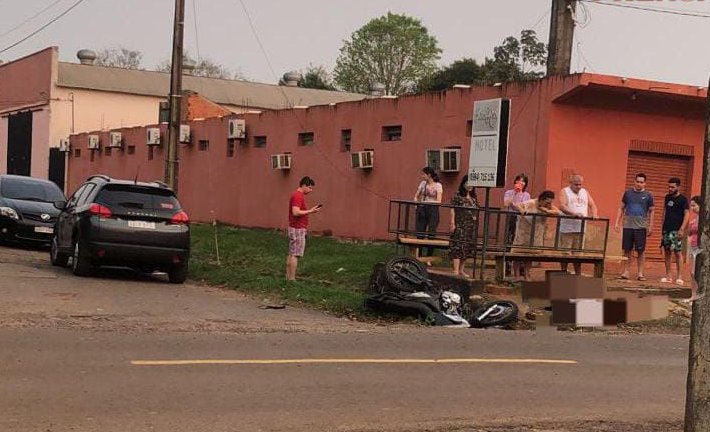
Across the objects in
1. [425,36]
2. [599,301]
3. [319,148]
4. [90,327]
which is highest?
[425,36]

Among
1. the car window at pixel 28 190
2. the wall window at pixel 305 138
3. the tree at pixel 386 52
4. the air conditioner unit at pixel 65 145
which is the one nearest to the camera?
the car window at pixel 28 190

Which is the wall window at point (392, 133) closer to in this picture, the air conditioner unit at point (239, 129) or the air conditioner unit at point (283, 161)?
the air conditioner unit at point (283, 161)

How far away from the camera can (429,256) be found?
56.3 feet

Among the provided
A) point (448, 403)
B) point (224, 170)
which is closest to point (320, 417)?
point (448, 403)

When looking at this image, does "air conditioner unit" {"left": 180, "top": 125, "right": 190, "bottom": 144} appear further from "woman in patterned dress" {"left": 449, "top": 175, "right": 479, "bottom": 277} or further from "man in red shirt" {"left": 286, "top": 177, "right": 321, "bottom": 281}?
"woman in patterned dress" {"left": 449, "top": 175, "right": 479, "bottom": 277}

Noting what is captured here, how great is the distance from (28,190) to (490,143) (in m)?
12.3

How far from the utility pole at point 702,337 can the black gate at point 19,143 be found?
162 ft

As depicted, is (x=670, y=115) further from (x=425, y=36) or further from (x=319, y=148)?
(x=425, y=36)

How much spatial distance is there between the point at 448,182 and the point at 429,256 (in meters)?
3.47

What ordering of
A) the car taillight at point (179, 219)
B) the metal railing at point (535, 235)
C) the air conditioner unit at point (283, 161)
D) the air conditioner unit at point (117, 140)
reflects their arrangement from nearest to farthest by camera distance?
1. the metal railing at point (535, 235)
2. the car taillight at point (179, 219)
3. the air conditioner unit at point (283, 161)
4. the air conditioner unit at point (117, 140)

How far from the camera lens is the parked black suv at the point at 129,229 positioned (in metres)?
15.3

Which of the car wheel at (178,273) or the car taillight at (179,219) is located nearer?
the car taillight at (179,219)

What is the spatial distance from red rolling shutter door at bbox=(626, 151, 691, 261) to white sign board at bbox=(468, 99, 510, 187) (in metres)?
5.52

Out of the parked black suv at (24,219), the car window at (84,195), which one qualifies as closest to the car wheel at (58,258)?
the car window at (84,195)
